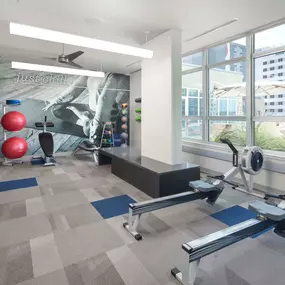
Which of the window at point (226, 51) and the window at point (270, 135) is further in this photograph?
the window at point (226, 51)

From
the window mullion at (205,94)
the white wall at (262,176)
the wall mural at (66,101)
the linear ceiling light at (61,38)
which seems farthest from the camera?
the wall mural at (66,101)

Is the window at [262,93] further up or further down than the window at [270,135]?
further up

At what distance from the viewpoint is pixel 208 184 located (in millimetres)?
3686

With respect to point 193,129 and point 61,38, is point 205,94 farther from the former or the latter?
point 61,38

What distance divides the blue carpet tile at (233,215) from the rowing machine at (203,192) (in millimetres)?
329

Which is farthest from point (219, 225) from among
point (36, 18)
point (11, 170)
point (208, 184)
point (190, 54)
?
point (11, 170)

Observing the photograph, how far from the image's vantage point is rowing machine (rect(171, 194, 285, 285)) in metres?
1.93

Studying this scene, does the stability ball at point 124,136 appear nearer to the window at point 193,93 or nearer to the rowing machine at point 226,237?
the window at point 193,93

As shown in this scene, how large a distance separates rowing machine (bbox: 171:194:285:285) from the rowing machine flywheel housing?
124 cm

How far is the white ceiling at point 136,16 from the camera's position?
347 centimetres

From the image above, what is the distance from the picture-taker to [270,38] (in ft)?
14.7

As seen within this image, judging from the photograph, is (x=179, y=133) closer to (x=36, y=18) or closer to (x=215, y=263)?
(x=215, y=263)

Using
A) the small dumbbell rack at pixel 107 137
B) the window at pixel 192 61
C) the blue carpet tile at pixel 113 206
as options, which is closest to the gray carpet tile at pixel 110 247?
the blue carpet tile at pixel 113 206

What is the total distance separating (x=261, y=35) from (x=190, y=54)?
2174 mm
